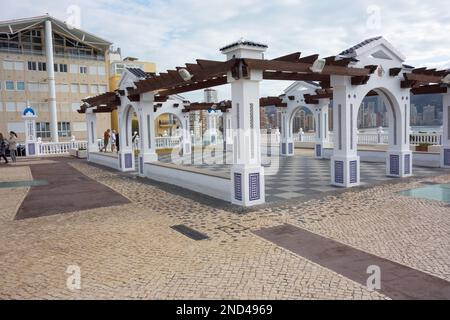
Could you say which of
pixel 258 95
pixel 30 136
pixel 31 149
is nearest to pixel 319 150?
pixel 258 95

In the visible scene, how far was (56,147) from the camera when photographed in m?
28.1

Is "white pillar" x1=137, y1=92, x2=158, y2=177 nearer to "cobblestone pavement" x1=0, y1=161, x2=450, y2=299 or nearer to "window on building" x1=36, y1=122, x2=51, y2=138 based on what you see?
"cobblestone pavement" x1=0, y1=161, x2=450, y2=299

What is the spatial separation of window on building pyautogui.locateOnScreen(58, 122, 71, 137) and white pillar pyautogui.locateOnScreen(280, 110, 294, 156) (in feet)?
103

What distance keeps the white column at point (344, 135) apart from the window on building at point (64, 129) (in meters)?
40.0

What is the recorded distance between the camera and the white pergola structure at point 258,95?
879 cm

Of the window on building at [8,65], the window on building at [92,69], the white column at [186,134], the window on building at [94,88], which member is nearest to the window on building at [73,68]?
the window on building at [92,69]

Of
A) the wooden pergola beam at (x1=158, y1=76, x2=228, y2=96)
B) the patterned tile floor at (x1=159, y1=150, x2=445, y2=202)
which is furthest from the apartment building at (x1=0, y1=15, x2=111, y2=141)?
the patterned tile floor at (x1=159, y1=150, x2=445, y2=202)

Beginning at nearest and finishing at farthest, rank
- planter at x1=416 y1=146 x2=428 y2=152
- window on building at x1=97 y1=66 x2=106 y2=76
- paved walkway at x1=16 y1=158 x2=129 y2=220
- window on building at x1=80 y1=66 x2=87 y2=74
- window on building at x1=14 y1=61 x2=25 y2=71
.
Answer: paved walkway at x1=16 y1=158 x2=129 y2=220
planter at x1=416 y1=146 x2=428 y2=152
window on building at x1=14 y1=61 x2=25 y2=71
window on building at x1=80 y1=66 x2=87 y2=74
window on building at x1=97 y1=66 x2=106 y2=76

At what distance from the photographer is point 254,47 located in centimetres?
847

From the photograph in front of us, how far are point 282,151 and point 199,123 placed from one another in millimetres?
33585

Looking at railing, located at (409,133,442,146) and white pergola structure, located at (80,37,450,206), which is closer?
white pergola structure, located at (80,37,450,206)

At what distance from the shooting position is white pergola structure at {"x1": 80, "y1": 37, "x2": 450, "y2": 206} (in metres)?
8.79

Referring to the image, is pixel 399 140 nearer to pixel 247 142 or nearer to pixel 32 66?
pixel 247 142

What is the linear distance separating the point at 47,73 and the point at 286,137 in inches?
1106
